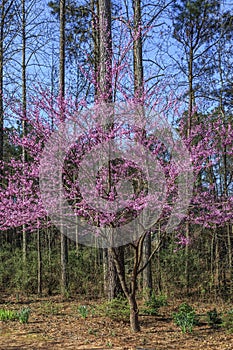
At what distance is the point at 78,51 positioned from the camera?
1087 cm

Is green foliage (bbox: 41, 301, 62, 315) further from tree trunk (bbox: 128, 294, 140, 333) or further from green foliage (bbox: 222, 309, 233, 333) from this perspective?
green foliage (bbox: 222, 309, 233, 333)

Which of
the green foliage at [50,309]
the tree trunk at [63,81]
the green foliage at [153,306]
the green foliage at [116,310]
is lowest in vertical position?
the green foliage at [50,309]

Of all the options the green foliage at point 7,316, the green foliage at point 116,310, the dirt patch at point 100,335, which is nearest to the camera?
the dirt patch at point 100,335

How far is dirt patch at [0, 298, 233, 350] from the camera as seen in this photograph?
17.5 ft

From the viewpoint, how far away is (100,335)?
589cm

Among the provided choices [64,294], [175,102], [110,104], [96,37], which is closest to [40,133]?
[110,104]

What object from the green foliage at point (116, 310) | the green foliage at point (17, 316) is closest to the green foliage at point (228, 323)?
the green foliage at point (116, 310)

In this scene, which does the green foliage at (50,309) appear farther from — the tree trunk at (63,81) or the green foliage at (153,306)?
the green foliage at (153,306)

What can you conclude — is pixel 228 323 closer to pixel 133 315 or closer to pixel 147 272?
pixel 133 315

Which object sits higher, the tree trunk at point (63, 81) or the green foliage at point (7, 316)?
the tree trunk at point (63, 81)

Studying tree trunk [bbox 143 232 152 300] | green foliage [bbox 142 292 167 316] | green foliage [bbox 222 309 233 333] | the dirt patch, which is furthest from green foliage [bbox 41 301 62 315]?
green foliage [bbox 222 309 233 333]

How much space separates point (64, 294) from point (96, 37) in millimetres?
6029

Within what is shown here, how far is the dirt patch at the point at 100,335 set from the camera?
17.5 ft

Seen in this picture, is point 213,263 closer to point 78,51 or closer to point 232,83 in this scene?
point 232,83
